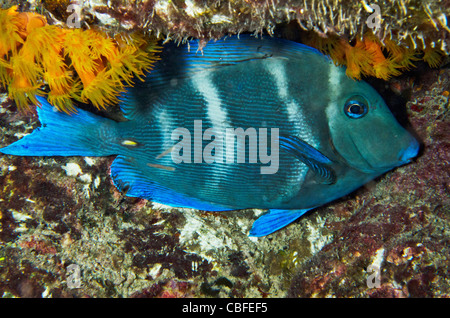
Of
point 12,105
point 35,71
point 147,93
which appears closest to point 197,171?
point 147,93

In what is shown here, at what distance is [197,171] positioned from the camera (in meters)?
2.23

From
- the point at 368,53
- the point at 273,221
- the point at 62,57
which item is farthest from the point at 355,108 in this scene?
the point at 62,57

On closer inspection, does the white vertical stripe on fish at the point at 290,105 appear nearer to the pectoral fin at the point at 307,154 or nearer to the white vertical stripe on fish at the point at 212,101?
the pectoral fin at the point at 307,154

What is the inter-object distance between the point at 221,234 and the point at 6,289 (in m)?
1.65

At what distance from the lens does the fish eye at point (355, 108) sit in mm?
1944

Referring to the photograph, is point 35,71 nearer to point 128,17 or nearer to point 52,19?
point 52,19

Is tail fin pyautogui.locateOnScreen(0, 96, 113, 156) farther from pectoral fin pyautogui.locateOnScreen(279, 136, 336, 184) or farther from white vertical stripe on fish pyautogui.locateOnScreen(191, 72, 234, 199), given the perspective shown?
pectoral fin pyautogui.locateOnScreen(279, 136, 336, 184)

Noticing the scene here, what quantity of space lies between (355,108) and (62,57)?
2.01 meters

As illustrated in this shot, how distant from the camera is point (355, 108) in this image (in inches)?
76.8

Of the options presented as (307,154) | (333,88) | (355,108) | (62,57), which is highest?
(62,57)

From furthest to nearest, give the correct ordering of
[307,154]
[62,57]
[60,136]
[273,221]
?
[273,221] → [60,136] → [307,154] → [62,57]

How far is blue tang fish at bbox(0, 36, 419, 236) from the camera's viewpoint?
6.43 ft

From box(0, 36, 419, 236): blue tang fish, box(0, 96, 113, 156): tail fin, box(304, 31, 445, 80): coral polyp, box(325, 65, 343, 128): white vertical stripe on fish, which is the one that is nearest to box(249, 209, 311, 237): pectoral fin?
box(0, 36, 419, 236): blue tang fish

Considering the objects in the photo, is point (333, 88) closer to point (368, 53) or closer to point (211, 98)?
point (368, 53)
